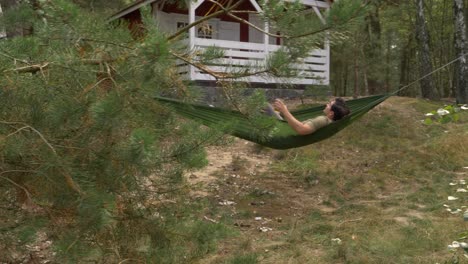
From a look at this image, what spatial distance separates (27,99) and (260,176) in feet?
14.5

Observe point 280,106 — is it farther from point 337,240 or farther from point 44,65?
point 44,65

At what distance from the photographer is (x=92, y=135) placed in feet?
6.54

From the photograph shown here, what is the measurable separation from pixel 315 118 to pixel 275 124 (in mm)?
2084

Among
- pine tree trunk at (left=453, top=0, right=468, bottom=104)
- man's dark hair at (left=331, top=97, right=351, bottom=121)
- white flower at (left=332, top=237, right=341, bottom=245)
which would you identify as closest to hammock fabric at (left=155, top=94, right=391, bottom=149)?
man's dark hair at (left=331, top=97, right=351, bottom=121)

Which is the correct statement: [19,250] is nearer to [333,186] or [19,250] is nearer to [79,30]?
[79,30]

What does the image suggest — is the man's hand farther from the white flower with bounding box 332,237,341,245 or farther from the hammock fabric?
the white flower with bounding box 332,237,341,245

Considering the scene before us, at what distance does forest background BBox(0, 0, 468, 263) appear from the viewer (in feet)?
5.97

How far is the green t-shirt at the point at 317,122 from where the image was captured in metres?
4.12

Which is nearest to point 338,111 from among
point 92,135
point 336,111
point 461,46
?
point 336,111

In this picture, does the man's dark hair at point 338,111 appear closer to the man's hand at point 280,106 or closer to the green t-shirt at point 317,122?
the green t-shirt at point 317,122

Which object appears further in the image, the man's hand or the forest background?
the man's hand

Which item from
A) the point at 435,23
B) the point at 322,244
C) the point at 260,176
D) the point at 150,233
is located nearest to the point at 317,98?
the point at 260,176

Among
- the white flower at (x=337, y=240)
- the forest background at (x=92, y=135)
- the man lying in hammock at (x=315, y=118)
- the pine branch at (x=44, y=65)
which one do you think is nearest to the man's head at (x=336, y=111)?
the man lying in hammock at (x=315, y=118)

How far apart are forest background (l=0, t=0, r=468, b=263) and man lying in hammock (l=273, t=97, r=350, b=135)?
171 centimetres
